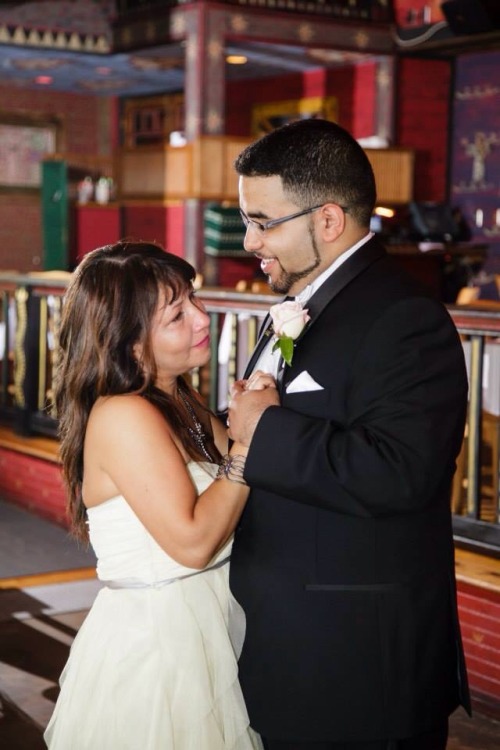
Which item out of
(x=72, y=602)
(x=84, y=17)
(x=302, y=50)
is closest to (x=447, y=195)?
(x=302, y=50)

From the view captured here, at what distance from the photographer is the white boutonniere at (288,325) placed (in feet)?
6.27

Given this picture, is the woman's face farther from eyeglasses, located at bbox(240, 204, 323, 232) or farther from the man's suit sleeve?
the man's suit sleeve

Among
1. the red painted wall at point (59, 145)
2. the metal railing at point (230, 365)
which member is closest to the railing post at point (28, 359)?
the metal railing at point (230, 365)

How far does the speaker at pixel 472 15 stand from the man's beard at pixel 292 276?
30.5 feet

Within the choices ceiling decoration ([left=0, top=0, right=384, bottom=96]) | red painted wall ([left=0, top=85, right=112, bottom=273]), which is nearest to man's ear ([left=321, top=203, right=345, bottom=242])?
ceiling decoration ([left=0, top=0, right=384, bottom=96])

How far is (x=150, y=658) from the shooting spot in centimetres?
212

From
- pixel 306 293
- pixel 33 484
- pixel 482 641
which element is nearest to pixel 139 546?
pixel 306 293

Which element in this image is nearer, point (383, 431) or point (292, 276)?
point (383, 431)

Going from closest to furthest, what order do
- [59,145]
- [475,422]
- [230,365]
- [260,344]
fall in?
[260,344], [475,422], [230,365], [59,145]

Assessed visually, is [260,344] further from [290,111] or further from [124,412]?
[290,111]

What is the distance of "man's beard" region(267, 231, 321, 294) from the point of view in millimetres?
2004

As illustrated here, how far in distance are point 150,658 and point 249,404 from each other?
1.90 ft

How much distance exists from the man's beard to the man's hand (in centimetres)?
20

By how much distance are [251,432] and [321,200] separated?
439 millimetres
